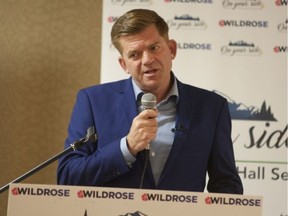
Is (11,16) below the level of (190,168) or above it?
above

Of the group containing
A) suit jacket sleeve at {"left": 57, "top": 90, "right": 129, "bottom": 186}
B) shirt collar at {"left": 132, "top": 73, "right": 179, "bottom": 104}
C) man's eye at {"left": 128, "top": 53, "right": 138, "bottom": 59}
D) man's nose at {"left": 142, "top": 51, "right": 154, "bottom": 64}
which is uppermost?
man's eye at {"left": 128, "top": 53, "right": 138, "bottom": 59}

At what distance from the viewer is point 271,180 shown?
3.28 m

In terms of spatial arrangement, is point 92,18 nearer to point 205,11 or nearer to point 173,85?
point 205,11

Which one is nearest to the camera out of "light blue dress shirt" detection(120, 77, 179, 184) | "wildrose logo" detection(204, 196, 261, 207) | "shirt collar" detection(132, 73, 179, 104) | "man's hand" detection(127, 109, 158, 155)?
"wildrose logo" detection(204, 196, 261, 207)

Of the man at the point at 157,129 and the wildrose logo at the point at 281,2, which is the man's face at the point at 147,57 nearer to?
the man at the point at 157,129

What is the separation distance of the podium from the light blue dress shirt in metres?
0.39

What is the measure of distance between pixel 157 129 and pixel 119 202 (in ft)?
1.76

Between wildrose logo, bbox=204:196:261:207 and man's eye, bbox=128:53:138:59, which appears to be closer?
wildrose logo, bbox=204:196:261:207

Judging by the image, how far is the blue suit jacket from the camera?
5.73 ft

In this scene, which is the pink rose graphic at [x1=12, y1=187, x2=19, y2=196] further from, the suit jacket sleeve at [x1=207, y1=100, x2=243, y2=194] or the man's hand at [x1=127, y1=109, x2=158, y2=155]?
the suit jacket sleeve at [x1=207, y1=100, x2=243, y2=194]

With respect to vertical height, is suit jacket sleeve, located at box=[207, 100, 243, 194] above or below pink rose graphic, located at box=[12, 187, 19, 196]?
above

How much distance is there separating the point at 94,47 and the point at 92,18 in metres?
0.25

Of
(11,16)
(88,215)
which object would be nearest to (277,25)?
(11,16)

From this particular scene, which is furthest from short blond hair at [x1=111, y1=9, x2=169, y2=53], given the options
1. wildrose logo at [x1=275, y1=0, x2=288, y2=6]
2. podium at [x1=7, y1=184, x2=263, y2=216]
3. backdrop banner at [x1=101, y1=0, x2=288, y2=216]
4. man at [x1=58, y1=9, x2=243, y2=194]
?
wildrose logo at [x1=275, y1=0, x2=288, y2=6]
